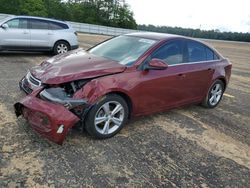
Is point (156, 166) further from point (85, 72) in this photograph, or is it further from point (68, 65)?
point (68, 65)

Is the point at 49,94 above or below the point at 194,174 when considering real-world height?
above

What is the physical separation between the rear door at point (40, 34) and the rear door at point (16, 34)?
7.3 inches

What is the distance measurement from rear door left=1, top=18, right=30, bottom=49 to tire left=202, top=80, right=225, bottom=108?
7188mm

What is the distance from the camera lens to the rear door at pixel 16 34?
32.9ft

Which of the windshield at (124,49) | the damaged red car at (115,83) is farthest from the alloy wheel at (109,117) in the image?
the windshield at (124,49)

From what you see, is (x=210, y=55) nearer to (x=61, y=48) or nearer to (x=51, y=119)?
(x=51, y=119)

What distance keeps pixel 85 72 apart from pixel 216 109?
354 centimetres

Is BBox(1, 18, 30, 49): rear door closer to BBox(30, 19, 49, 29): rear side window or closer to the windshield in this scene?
BBox(30, 19, 49, 29): rear side window

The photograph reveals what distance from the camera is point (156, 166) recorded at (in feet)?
12.2

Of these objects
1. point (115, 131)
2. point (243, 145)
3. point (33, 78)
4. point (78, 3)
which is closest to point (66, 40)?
point (33, 78)

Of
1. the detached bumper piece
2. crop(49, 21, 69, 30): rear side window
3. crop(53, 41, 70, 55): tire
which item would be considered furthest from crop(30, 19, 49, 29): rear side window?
the detached bumper piece

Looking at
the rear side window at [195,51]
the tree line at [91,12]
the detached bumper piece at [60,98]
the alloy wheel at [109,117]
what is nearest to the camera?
the detached bumper piece at [60,98]

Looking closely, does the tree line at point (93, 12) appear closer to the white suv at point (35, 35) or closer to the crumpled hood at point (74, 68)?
the white suv at point (35, 35)

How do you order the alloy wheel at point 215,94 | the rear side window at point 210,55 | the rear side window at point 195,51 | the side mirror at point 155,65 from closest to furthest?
1. the side mirror at point 155,65
2. the rear side window at point 195,51
3. the rear side window at point 210,55
4. the alloy wheel at point 215,94
